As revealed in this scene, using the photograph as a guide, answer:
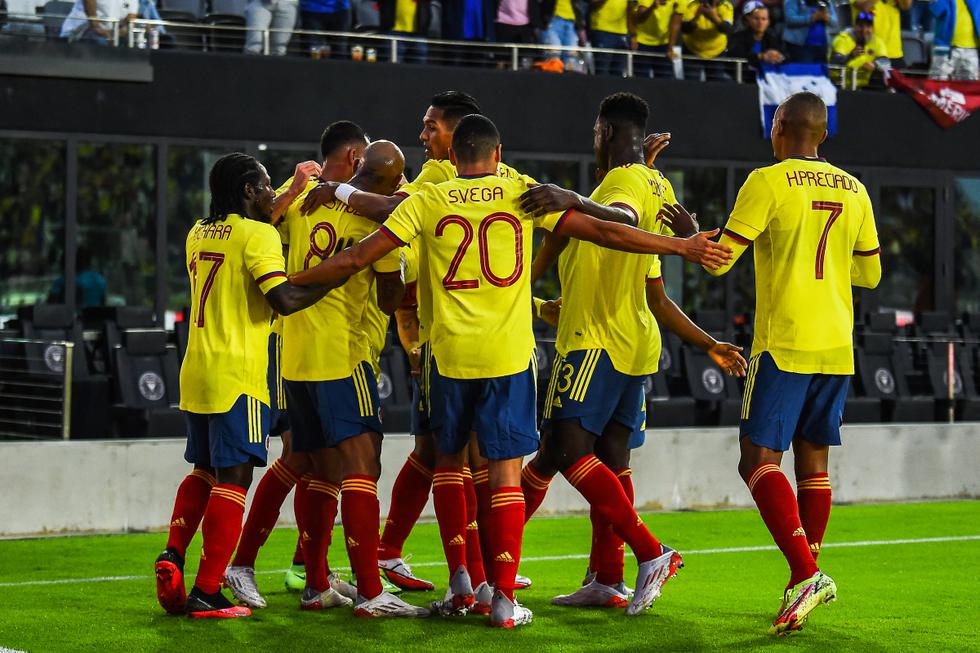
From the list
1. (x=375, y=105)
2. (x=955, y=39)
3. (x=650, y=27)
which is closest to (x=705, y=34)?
(x=650, y=27)

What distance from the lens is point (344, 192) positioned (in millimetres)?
6371

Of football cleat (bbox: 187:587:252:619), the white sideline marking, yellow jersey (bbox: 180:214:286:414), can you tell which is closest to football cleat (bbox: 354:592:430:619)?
football cleat (bbox: 187:587:252:619)

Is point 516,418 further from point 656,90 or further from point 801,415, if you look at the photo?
point 656,90

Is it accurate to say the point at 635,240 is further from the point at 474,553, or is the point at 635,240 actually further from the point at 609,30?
the point at 609,30

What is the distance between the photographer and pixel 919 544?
9758 mm

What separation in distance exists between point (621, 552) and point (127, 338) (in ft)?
23.4

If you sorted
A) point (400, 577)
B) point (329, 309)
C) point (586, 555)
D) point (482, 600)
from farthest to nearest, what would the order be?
point (586, 555)
point (400, 577)
point (329, 309)
point (482, 600)

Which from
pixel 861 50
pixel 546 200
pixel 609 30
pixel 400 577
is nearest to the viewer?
pixel 546 200

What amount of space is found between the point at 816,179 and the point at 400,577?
8.91 ft

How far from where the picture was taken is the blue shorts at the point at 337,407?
20.9 ft

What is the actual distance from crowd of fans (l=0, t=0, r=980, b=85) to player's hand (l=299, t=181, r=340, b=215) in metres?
8.71

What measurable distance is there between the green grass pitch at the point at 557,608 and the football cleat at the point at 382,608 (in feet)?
0.25

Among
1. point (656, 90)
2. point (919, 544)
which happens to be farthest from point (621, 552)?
point (656, 90)

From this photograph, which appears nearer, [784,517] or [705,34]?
[784,517]
